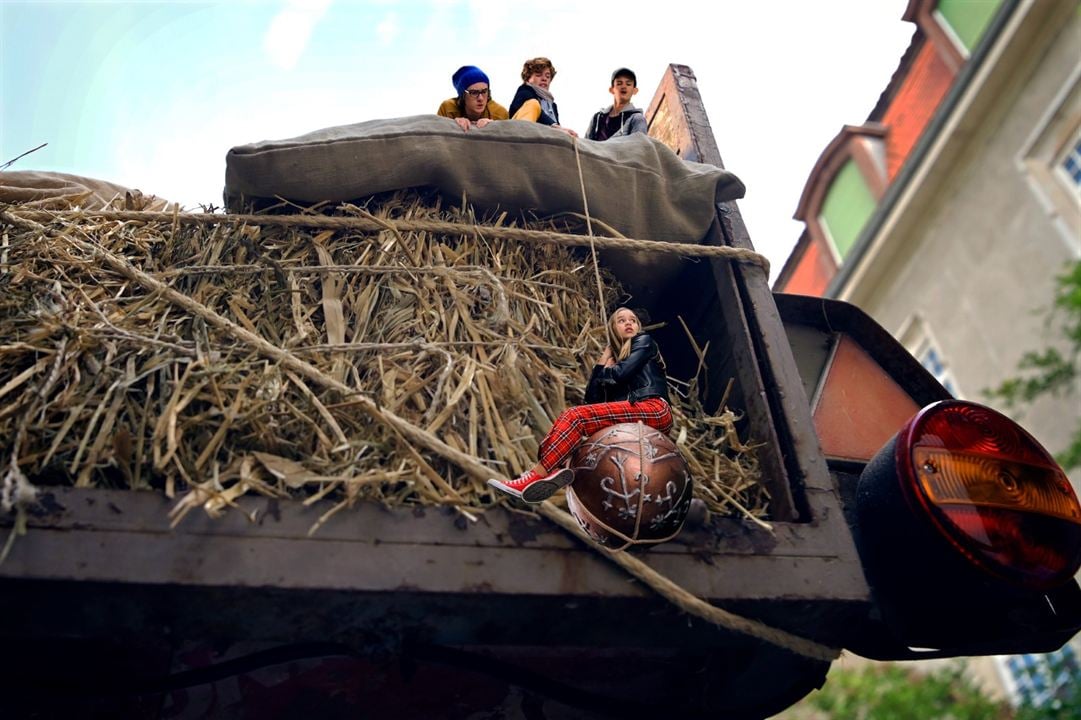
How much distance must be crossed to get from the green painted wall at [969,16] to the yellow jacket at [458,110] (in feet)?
35.6

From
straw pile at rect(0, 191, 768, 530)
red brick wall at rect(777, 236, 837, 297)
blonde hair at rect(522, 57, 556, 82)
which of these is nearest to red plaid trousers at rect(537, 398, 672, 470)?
straw pile at rect(0, 191, 768, 530)

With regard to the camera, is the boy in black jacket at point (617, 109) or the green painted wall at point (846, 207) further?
the green painted wall at point (846, 207)

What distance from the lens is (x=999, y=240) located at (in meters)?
12.2

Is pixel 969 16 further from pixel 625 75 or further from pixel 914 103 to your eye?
pixel 625 75

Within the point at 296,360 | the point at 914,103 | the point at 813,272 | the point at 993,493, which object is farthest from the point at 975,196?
the point at 296,360

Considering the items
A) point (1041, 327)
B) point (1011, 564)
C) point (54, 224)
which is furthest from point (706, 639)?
point (1041, 327)

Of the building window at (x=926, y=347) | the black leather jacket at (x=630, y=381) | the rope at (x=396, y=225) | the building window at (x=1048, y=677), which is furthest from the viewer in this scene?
the building window at (x=926, y=347)

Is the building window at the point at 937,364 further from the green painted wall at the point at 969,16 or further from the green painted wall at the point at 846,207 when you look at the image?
the green painted wall at the point at 969,16

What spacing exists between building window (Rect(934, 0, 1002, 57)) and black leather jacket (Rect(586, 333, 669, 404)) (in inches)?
487

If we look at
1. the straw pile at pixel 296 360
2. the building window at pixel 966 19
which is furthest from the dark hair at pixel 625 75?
the building window at pixel 966 19

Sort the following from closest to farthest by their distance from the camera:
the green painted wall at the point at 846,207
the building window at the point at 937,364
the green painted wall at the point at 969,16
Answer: the green painted wall at the point at 969,16, the building window at the point at 937,364, the green painted wall at the point at 846,207

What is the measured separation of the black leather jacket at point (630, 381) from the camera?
2352 millimetres

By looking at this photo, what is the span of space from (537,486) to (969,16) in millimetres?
14521

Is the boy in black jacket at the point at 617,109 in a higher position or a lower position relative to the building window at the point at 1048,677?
higher
